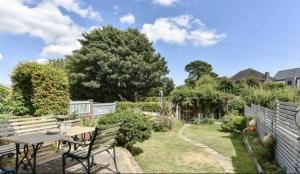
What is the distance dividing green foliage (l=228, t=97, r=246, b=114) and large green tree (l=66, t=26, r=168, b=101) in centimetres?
1156

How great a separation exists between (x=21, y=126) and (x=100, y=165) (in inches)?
79.5

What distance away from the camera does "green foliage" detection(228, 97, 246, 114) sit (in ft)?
59.4

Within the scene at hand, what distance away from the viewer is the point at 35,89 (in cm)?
921

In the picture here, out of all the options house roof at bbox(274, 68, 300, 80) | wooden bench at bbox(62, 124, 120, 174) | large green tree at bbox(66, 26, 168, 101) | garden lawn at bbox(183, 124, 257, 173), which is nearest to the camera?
wooden bench at bbox(62, 124, 120, 174)

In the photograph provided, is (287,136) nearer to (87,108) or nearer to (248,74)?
(87,108)

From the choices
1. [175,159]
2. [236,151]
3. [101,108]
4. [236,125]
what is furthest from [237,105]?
[175,159]

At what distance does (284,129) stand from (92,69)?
23830mm

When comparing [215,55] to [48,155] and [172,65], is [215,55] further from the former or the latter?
[48,155]

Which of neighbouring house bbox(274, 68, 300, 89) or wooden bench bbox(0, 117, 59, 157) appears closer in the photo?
wooden bench bbox(0, 117, 59, 157)

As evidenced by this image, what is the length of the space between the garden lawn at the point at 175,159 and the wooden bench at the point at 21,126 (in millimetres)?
2464

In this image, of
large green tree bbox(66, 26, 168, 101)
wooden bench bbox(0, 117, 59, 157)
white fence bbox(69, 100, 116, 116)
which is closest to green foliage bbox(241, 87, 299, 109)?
white fence bbox(69, 100, 116, 116)

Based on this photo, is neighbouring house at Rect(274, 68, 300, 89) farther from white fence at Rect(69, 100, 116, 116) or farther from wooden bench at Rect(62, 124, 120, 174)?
wooden bench at Rect(62, 124, 120, 174)

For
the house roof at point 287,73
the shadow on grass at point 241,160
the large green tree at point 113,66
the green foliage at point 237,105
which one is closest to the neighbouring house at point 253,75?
the house roof at point 287,73

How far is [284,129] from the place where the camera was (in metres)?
5.91
